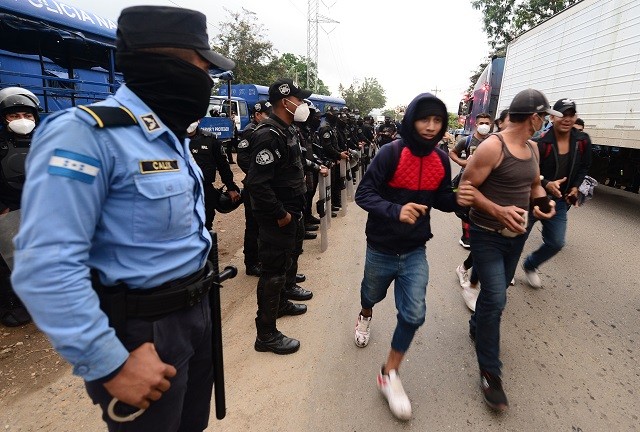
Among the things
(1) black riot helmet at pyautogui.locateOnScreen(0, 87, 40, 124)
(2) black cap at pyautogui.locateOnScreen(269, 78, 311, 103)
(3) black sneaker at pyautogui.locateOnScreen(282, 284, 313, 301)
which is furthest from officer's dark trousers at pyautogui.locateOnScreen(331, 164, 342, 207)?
(1) black riot helmet at pyautogui.locateOnScreen(0, 87, 40, 124)

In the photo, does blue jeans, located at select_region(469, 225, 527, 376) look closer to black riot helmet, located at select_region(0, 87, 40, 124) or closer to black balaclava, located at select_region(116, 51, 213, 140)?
black balaclava, located at select_region(116, 51, 213, 140)

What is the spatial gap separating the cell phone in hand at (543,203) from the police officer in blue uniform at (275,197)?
5.94 ft

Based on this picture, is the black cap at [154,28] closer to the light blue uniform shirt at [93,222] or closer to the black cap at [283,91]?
the light blue uniform shirt at [93,222]

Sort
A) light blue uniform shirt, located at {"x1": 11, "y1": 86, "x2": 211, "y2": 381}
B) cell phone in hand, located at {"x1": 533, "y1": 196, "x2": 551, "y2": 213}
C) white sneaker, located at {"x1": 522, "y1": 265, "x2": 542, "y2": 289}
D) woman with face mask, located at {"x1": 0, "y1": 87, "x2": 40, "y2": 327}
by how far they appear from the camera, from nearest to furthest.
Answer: light blue uniform shirt, located at {"x1": 11, "y1": 86, "x2": 211, "y2": 381}
cell phone in hand, located at {"x1": 533, "y1": 196, "x2": 551, "y2": 213}
woman with face mask, located at {"x1": 0, "y1": 87, "x2": 40, "y2": 327}
white sneaker, located at {"x1": 522, "y1": 265, "x2": 542, "y2": 289}

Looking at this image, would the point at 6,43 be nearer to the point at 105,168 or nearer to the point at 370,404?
the point at 105,168

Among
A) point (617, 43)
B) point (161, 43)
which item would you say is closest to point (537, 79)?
point (617, 43)

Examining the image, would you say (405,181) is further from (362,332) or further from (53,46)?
(53,46)

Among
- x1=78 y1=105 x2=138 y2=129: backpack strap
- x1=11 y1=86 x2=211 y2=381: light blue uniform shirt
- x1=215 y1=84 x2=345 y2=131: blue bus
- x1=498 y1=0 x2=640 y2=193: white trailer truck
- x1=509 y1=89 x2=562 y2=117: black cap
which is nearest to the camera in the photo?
x1=11 y1=86 x2=211 y2=381: light blue uniform shirt

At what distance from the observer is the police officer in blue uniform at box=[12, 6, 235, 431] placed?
848 mm

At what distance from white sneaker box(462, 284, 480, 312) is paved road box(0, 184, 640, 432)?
0.08m

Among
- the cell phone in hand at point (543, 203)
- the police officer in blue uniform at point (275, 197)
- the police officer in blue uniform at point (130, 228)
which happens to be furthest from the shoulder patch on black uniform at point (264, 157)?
the cell phone in hand at point (543, 203)

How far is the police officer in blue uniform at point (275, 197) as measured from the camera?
104 inches

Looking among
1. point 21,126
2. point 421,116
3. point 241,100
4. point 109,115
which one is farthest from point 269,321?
point 241,100

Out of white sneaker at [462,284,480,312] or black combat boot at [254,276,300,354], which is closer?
black combat boot at [254,276,300,354]
